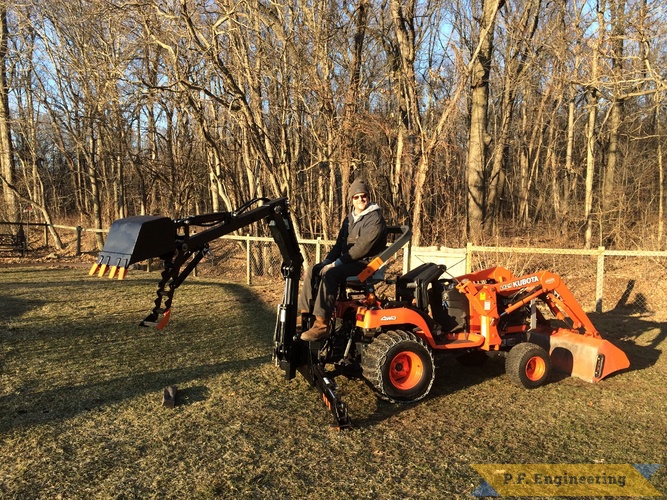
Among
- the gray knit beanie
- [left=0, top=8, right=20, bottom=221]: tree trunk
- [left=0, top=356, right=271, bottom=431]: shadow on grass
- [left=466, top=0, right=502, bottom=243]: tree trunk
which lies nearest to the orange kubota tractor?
the gray knit beanie

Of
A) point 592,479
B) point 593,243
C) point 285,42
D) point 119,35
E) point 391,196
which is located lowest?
point 592,479

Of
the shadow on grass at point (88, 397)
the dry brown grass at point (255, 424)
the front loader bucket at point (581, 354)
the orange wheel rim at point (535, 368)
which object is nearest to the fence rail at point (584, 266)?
the dry brown grass at point (255, 424)

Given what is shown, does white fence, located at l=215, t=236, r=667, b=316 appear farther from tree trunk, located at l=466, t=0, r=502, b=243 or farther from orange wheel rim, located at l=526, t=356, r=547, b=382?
orange wheel rim, located at l=526, t=356, r=547, b=382

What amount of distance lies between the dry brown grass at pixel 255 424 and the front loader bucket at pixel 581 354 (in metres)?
0.19

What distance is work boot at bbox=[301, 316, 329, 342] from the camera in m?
4.56

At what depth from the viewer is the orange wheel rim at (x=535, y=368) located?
5.32m

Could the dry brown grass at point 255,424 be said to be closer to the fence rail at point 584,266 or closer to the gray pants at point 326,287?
the gray pants at point 326,287

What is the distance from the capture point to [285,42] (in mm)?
11148

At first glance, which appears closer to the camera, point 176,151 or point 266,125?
point 266,125

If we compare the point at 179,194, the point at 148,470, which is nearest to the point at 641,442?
the point at 148,470

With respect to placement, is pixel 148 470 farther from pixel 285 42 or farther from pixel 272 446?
pixel 285 42

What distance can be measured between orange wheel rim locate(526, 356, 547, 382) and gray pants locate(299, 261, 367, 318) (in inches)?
85.3

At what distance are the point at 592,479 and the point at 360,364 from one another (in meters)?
2.11

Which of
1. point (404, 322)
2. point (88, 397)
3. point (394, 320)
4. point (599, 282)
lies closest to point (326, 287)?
point (394, 320)
